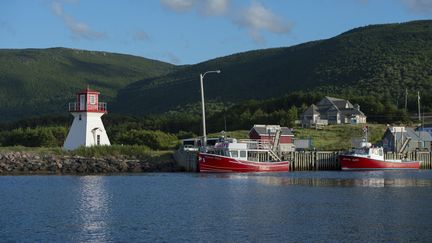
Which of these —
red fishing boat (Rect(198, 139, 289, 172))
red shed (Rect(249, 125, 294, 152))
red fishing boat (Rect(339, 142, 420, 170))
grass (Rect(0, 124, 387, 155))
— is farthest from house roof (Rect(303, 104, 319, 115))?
red fishing boat (Rect(198, 139, 289, 172))

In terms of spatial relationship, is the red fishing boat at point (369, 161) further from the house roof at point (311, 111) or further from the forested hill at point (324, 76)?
the forested hill at point (324, 76)

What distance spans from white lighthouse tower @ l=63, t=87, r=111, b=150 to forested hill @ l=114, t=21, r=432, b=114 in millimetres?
69770

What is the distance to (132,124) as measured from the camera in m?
113

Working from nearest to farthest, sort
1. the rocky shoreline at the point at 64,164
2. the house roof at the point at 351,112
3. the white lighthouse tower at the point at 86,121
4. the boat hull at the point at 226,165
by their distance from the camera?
the rocky shoreline at the point at 64,164, the boat hull at the point at 226,165, the white lighthouse tower at the point at 86,121, the house roof at the point at 351,112

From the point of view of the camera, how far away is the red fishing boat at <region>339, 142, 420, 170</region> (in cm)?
7912

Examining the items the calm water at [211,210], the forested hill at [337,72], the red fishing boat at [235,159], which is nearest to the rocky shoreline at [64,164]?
the red fishing boat at [235,159]

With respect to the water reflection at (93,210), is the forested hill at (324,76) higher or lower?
higher

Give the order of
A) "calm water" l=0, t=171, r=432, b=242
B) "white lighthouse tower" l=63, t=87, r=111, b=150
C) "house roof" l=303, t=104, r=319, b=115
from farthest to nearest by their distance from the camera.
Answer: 1. "house roof" l=303, t=104, r=319, b=115
2. "white lighthouse tower" l=63, t=87, r=111, b=150
3. "calm water" l=0, t=171, r=432, b=242

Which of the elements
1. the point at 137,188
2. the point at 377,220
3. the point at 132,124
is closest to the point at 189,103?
the point at 132,124

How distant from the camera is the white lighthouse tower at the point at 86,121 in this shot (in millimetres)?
72375

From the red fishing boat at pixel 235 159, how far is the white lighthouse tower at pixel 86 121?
414 inches

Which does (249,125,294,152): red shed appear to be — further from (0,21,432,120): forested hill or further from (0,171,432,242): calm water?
(0,21,432,120): forested hill

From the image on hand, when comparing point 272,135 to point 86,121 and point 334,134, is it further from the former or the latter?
point 86,121

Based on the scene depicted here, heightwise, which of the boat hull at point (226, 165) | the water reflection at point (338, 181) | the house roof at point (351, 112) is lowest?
the water reflection at point (338, 181)
